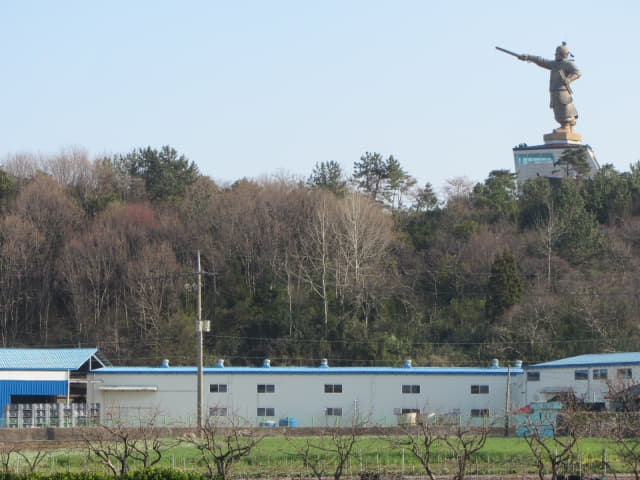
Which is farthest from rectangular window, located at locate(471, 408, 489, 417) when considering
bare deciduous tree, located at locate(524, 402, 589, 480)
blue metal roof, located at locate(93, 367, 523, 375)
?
bare deciduous tree, located at locate(524, 402, 589, 480)

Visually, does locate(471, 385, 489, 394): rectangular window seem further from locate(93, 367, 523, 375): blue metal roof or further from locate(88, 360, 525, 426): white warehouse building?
locate(93, 367, 523, 375): blue metal roof

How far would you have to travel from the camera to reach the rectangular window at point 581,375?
45062 mm

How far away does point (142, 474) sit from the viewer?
23.3m

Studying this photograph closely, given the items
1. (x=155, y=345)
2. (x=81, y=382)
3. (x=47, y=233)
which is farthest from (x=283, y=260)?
(x=81, y=382)

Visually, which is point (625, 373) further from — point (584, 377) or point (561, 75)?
point (561, 75)

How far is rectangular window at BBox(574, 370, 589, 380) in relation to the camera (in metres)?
45.1

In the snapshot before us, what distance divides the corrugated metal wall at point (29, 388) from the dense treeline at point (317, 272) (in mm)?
10535

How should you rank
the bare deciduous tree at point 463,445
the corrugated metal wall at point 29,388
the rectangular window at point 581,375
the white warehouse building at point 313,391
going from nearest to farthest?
the bare deciduous tree at point 463,445, the corrugated metal wall at point 29,388, the rectangular window at point 581,375, the white warehouse building at point 313,391

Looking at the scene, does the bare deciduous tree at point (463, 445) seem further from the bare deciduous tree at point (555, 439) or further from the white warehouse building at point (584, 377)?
the white warehouse building at point (584, 377)

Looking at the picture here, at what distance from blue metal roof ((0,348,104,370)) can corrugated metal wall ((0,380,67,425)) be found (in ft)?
1.97

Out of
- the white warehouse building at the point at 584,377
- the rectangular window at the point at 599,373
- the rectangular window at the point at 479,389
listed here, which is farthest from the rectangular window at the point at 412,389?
the rectangular window at the point at 599,373

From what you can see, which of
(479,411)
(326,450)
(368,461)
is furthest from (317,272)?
(326,450)

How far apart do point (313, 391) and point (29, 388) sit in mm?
12067

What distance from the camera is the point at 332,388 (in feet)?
155
